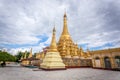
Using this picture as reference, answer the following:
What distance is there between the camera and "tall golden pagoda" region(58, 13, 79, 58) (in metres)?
31.5

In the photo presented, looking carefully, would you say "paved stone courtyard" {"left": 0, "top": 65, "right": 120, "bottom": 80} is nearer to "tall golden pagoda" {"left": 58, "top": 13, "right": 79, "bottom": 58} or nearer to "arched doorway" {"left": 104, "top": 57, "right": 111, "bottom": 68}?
"arched doorway" {"left": 104, "top": 57, "right": 111, "bottom": 68}

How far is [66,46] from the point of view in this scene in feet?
109

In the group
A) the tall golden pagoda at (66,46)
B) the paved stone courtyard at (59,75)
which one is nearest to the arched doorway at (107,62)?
the paved stone courtyard at (59,75)

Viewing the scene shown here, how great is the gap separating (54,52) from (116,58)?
12.2 m

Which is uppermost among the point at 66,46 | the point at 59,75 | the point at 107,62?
the point at 66,46

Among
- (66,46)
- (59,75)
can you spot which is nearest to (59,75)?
(59,75)

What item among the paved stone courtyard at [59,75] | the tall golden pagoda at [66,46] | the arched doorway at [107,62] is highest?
the tall golden pagoda at [66,46]

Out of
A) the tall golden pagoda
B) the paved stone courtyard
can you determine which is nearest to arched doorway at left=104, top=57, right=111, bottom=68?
the paved stone courtyard

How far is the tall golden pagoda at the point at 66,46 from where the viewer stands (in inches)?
1241

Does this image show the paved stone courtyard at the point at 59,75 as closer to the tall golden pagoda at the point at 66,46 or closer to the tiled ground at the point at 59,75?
the tiled ground at the point at 59,75

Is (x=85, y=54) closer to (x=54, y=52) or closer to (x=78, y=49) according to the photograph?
(x=78, y=49)

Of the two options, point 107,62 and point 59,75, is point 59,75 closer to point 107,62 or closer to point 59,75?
point 59,75

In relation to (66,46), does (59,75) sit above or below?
below

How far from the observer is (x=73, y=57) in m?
30.8
